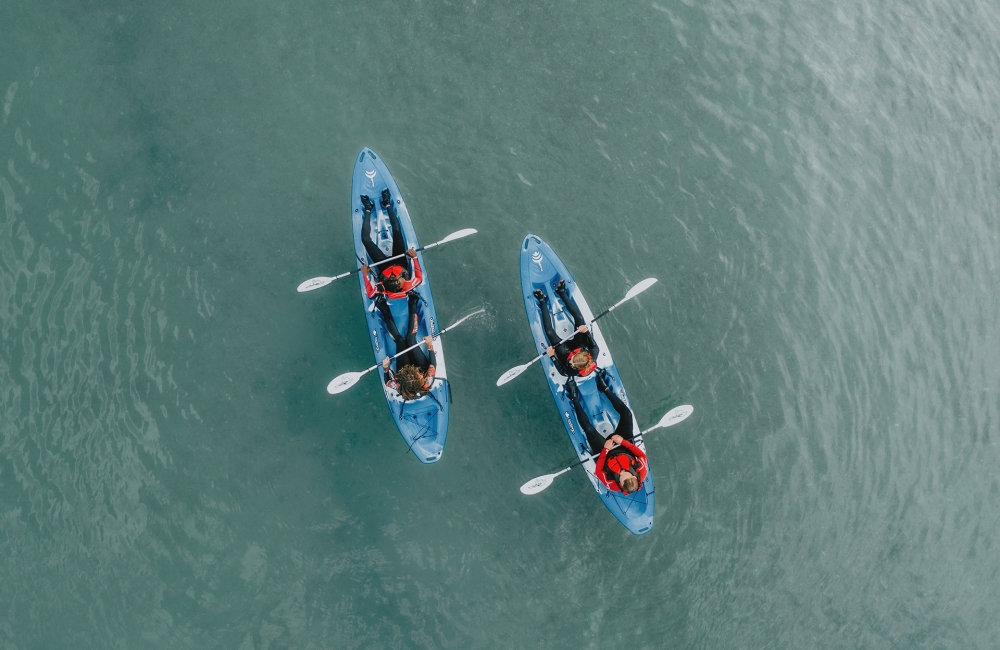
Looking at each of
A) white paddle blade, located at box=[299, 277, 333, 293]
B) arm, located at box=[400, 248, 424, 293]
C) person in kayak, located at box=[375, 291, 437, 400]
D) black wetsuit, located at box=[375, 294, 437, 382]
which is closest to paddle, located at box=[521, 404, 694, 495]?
person in kayak, located at box=[375, 291, 437, 400]

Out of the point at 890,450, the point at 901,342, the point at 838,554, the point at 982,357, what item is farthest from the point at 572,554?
the point at 982,357

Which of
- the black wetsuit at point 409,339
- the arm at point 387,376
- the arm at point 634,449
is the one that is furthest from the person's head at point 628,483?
the arm at point 387,376

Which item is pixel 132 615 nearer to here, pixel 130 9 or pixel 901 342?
pixel 130 9

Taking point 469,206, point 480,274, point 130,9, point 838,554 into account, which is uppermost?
point 130,9

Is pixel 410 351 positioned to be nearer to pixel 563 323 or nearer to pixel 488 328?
pixel 488 328

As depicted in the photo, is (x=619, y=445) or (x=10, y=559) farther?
(x=10, y=559)

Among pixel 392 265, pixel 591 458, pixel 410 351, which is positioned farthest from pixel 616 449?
pixel 392 265

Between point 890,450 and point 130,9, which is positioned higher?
point 130,9
